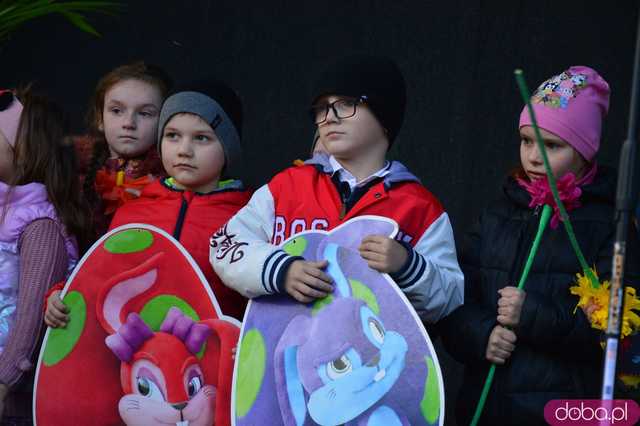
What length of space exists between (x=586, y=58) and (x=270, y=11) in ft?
4.58

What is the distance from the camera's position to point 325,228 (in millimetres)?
2988

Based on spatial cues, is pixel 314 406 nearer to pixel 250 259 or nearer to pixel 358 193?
pixel 250 259

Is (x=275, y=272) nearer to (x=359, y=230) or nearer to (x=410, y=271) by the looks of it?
(x=359, y=230)

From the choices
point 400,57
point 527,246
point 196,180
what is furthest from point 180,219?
point 400,57

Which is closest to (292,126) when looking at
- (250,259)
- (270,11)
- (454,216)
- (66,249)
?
(270,11)

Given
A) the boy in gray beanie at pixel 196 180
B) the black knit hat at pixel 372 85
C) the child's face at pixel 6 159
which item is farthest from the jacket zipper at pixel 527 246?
the child's face at pixel 6 159

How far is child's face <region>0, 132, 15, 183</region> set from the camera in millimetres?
3451

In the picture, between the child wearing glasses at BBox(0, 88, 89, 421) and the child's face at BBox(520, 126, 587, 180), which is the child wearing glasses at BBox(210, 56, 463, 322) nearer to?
the child's face at BBox(520, 126, 587, 180)

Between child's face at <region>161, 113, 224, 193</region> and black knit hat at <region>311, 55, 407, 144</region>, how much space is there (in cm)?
39

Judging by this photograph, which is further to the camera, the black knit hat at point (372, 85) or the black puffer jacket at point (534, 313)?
the black knit hat at point (372, 85)

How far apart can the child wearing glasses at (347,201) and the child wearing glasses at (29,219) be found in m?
0.58

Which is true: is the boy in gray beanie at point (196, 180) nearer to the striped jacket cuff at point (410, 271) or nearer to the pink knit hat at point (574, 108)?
the striped jacket cuff at point (410, 271)

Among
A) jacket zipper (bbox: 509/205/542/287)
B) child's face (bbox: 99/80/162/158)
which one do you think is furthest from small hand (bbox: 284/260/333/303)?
child's face (bbox: 99/80/162/158)

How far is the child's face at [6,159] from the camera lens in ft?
11.3
